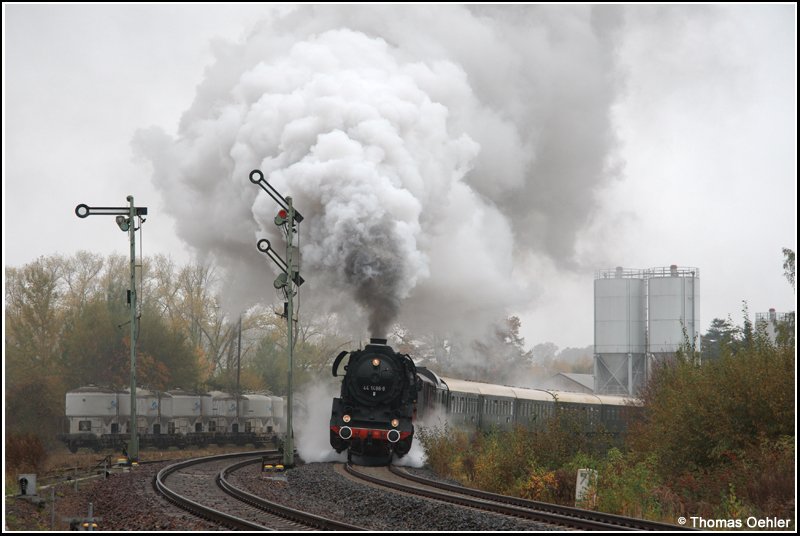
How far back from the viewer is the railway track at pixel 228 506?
12281 millimetres

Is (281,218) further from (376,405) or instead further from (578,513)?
(578,513)

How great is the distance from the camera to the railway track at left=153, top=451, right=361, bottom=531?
484 inches

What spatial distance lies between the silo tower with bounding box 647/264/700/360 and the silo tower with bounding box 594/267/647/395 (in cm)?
61

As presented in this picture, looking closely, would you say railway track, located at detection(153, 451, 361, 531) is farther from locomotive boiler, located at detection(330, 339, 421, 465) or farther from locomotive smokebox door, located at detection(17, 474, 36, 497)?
locomotive boiler, located at detection(330, 339, 421, 465)

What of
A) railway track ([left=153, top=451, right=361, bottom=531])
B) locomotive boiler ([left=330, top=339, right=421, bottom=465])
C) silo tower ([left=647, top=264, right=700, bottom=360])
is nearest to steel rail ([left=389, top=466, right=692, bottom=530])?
locomotive boiler ([left=330, top=339, right=421, bottom=465])

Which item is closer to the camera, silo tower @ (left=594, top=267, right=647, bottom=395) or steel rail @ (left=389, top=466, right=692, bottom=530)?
steel rail @ (left=389, top=466, right=692, bottom=530)

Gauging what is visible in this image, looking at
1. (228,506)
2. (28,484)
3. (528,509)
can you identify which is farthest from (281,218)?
(528,509)

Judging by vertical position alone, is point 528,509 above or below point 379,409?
below

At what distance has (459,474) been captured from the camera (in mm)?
21719

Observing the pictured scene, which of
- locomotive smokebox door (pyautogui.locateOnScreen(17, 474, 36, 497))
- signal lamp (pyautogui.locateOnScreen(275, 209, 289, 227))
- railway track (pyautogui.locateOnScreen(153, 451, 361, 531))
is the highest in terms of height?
signal lamp (pyautogui.locateOnScreen(275, 209, 289, 227))

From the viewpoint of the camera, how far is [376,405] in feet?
69.0

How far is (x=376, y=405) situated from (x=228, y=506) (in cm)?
669

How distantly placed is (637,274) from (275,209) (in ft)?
103

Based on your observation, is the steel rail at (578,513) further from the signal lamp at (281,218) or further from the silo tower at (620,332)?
the silo tower at (620,332)
